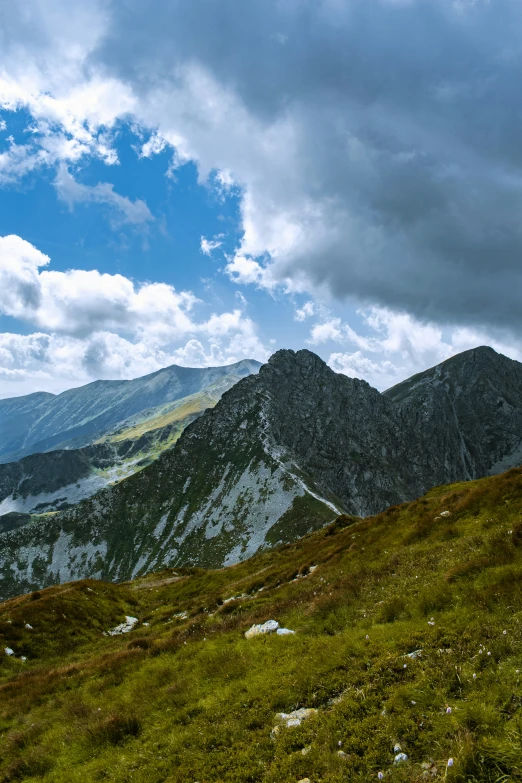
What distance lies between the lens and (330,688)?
37.5ft

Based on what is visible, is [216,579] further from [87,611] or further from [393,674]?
[393,674]

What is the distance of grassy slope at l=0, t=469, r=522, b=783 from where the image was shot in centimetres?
862

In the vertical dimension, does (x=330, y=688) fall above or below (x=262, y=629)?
above

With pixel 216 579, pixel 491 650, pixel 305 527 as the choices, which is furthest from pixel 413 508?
pixel 305 527

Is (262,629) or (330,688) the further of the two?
(262,629)

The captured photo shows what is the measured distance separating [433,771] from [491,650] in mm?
3970

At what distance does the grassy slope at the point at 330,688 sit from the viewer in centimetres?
862

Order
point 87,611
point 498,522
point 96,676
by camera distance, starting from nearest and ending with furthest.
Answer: point 96,676 < point 498,522 < point 87,611

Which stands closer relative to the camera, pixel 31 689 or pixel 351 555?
pixel 31 689

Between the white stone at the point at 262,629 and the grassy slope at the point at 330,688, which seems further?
the white stone at the point at 262,629

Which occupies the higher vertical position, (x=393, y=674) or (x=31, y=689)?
(x=393, y=674)

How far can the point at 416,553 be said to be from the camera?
20922 millimetres

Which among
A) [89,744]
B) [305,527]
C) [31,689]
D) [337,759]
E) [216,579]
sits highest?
[337,759]

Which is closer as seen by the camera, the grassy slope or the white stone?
the grassy slope
